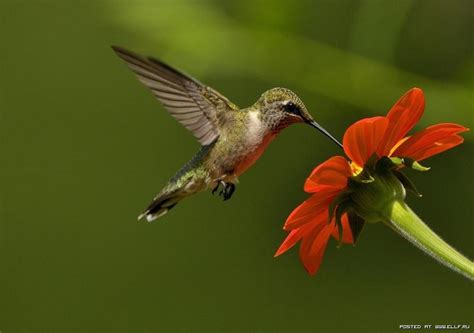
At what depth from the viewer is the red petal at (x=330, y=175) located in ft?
4.07

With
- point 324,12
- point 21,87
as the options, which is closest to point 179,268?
point 21,87

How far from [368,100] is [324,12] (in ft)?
3.92

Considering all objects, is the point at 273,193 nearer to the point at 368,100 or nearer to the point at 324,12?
the point at 324,12

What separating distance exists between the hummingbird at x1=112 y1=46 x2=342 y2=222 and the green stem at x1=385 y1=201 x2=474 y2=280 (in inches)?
6.0

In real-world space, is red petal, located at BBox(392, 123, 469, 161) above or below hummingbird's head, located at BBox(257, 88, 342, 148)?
below

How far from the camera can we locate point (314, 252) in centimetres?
137

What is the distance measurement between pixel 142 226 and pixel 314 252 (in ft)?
9.13

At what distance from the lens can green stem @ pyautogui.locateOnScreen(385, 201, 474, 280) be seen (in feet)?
4.00

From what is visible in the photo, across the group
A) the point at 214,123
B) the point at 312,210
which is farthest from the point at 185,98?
the point at 312,210

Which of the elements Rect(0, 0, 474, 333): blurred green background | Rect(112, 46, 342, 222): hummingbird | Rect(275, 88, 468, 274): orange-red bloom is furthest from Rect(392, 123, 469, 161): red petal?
Rect(0, 0, 474, 333): blurred green background

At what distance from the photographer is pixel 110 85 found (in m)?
3.99

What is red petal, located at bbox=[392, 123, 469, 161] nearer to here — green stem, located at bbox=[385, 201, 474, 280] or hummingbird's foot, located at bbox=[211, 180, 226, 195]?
green stem, located at bbox=[385, 201, 474, 280]

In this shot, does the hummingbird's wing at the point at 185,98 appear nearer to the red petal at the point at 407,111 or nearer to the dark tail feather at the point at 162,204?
the dark tail feather at the point at 162,204

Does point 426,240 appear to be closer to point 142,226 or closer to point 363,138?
point 363,138
